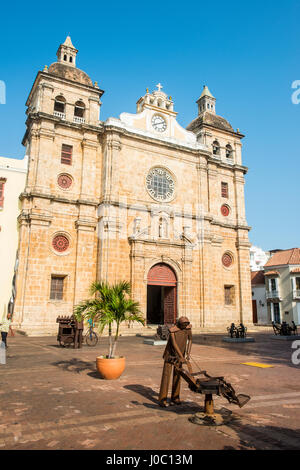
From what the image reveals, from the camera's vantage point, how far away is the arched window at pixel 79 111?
2680 centimetres

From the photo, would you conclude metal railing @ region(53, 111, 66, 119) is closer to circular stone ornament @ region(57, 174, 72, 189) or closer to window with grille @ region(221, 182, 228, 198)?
circular stone ornament @ region(57, 174, 72, 189)

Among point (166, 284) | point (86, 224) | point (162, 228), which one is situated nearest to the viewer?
point (86, 224)

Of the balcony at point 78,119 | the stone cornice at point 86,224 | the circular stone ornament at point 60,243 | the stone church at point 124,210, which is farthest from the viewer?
the balcony at point 78,119

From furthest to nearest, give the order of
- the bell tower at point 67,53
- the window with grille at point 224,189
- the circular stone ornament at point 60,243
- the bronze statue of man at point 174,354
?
the window with grille at point 224,189, the bell tower at point 67,53, the circular stone ornament at point 60,243, the bronze statue of man at point 174,354

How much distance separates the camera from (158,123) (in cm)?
2966

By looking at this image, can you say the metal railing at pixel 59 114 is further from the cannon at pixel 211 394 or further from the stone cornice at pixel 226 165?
the cannon at pixel 211 394

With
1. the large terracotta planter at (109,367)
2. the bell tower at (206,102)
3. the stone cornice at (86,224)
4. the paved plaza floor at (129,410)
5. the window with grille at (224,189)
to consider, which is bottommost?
the paved plaza floor at (129,410)

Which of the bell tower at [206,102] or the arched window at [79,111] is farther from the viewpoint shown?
the bell tower at [206,102]

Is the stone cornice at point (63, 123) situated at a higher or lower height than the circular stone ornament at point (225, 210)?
higher

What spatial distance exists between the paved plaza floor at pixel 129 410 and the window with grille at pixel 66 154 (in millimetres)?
16847

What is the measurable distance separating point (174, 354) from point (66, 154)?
21669 millimetres

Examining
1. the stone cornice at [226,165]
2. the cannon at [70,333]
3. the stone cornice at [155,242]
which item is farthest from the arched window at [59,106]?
the cannon at [70,333]

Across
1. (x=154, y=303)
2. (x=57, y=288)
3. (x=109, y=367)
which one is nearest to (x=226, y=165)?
(x=154, y=303)

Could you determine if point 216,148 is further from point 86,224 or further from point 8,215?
point 8,215
